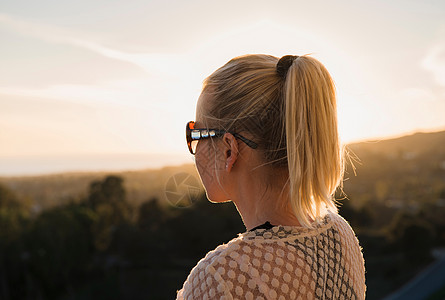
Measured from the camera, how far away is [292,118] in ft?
3.60

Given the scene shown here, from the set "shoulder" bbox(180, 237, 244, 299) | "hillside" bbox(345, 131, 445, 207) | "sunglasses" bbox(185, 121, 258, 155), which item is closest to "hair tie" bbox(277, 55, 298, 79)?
"sunglasses" bbox(185, 121, 258, 155)

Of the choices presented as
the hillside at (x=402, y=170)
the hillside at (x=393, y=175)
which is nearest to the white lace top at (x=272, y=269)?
the hillside at (x=393, y=175)

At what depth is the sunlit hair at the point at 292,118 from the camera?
1109 mm

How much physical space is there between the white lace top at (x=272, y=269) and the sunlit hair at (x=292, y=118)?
0.23ft

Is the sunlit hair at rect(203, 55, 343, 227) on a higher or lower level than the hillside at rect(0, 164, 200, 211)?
higher

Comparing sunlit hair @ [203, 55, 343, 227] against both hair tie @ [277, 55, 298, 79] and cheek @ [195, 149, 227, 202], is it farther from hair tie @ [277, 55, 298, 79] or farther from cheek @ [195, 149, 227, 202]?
cheek @ [195, 149, 227, 202]

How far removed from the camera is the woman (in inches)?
40.4

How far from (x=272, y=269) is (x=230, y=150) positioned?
34 centimetres

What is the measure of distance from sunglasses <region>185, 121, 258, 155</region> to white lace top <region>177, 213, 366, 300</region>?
0.23 metres

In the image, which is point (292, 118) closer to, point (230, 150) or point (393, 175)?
point (230, 150)

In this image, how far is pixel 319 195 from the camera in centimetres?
117

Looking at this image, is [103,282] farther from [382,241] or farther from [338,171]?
[338,171]

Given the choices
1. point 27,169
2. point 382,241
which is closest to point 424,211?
point 382,241

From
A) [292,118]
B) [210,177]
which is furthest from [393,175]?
[292,118]
